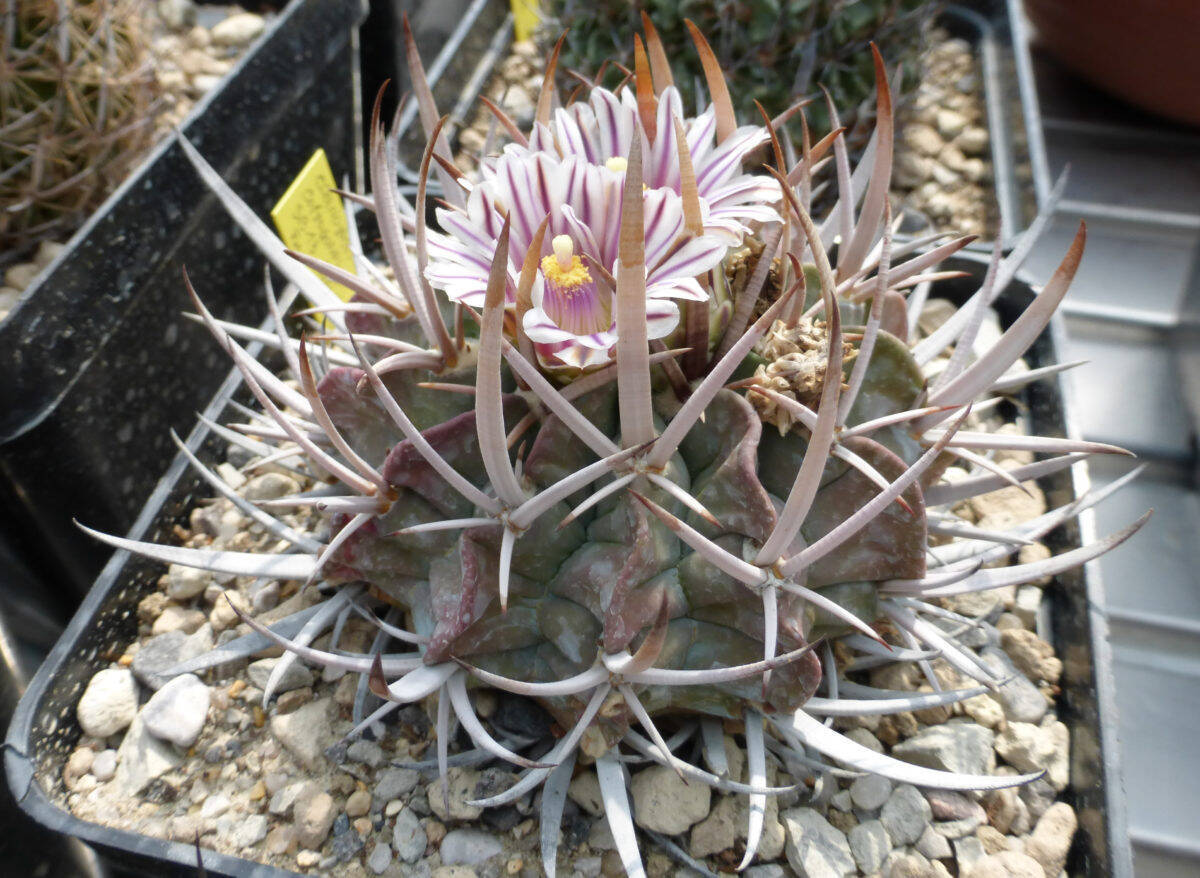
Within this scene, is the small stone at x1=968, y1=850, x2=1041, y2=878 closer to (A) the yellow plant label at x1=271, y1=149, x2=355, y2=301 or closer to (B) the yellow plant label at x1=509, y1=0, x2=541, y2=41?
(A) the yellow plant label at x1=271, y1=149, x2=355, y2=301

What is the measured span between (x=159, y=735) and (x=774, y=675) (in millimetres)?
499

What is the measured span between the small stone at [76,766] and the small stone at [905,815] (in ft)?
2.07

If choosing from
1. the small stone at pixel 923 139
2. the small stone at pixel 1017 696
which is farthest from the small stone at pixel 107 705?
the small stone at pixel 923 139

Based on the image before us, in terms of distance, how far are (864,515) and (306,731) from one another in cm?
48

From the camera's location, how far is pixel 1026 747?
2.47 ft

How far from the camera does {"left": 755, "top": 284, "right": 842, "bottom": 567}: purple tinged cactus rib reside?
0.47 metres

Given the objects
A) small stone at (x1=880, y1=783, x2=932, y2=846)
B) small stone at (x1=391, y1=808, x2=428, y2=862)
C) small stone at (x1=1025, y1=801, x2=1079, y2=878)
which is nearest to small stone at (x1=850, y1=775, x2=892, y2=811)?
small stone at (x1=880, y1=783, x2=932, y2=846)

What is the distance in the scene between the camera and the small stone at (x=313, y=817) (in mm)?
686

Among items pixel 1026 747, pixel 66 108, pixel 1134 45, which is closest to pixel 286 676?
pixel 1026 747

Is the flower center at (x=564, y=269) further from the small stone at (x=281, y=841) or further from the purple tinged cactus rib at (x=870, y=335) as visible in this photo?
the small stone at (x=281, y=841)

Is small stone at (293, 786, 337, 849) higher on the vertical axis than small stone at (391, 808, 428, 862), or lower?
lower

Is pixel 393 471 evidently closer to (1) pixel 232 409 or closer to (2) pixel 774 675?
(2) pixel 774 675

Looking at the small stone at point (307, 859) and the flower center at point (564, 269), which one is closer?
the flower center at point (564, 269)

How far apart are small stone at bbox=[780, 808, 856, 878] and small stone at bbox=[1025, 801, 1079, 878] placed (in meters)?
0.15
